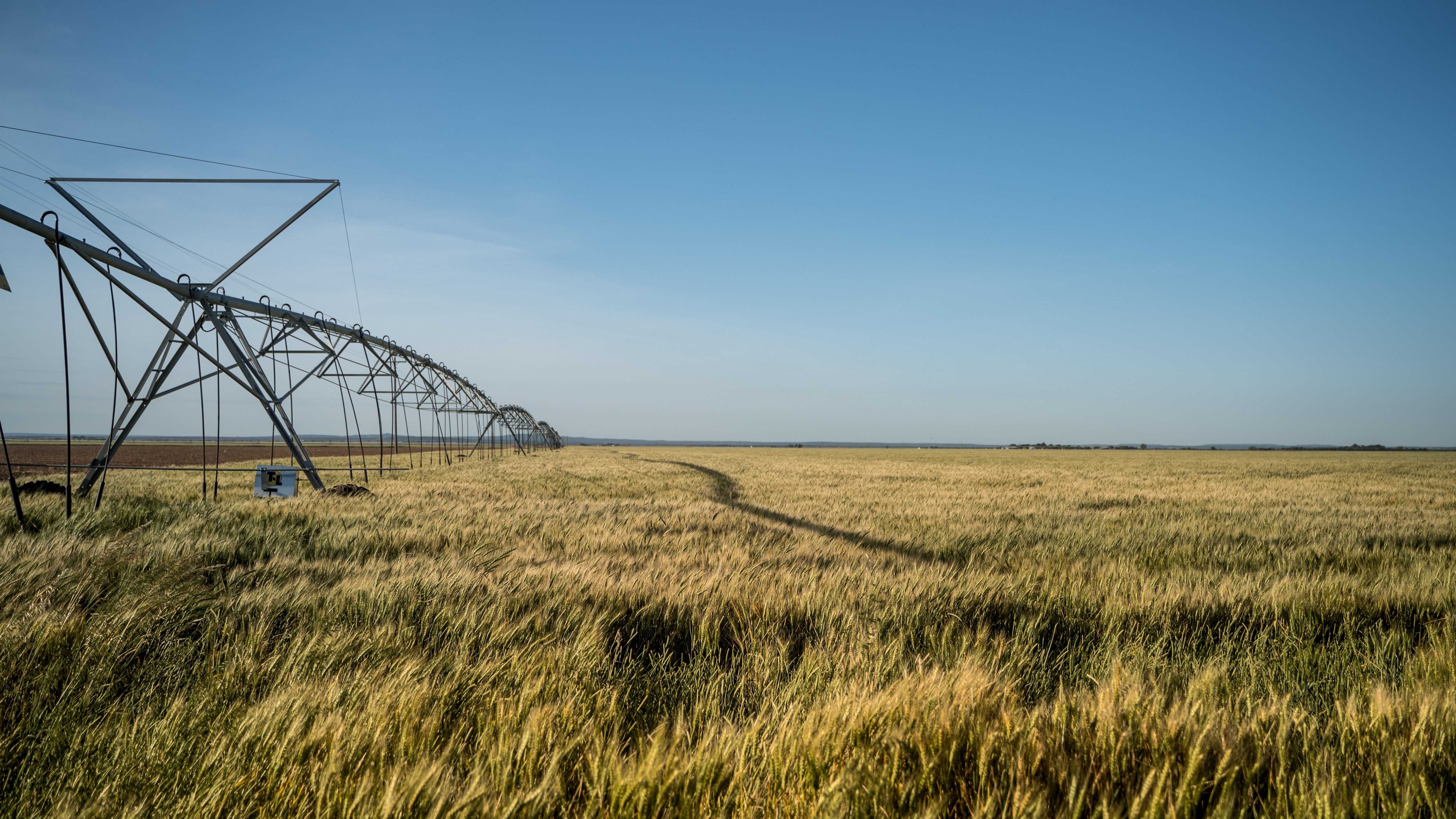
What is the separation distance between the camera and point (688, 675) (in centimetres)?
276

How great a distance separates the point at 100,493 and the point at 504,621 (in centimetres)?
893

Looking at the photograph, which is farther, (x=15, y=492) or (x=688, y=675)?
(x=15, y=492)

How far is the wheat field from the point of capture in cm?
155

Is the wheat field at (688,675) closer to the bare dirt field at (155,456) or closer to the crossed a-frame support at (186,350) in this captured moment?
the crossed a-frame support at (186,350)

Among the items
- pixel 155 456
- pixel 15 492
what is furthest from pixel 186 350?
pixel 155 456

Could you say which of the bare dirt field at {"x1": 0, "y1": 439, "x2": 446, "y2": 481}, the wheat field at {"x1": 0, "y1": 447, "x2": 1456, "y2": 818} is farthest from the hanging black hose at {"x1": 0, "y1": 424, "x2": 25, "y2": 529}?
the bare dirt field at {"x1": 0, "y1": 439, "x2": 446, "y2": 481}

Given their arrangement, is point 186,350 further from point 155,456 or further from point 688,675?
point 155,456

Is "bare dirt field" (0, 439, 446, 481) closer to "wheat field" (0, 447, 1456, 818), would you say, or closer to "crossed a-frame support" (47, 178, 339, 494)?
"crossed a-frame support" (47, 178, 339, 494)

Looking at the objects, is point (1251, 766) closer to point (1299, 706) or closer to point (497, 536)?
point (1299, 706)

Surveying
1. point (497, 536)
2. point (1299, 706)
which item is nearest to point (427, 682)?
point (1299, 706)

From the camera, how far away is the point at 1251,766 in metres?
1.73

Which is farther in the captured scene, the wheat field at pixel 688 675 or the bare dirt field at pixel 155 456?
the bare dirt field at pixel 155 456

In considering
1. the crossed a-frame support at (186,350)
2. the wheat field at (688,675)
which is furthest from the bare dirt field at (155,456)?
the wheat field at (688,675)

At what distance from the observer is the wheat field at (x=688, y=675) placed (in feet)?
5.09
